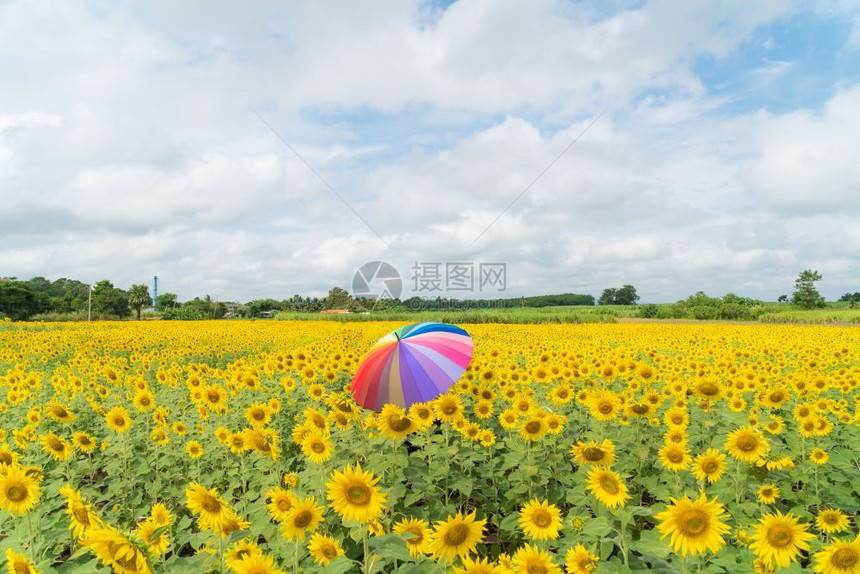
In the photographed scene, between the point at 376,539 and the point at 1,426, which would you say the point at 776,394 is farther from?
the point at 1,426

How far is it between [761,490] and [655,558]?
6.72ft

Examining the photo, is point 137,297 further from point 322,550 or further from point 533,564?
point 533,564

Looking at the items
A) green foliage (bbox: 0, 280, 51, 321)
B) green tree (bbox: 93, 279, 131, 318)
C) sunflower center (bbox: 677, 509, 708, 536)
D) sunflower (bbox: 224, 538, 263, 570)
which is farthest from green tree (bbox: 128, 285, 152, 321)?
sunflower center (bbox: 677, 509, 708, 536)

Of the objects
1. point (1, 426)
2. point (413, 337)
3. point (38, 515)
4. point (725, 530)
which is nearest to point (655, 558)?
point (725, 530)

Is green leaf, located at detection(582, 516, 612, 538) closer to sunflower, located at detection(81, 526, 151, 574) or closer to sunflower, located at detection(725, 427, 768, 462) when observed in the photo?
sunflower, located at detection(725, 427, 768, 462)

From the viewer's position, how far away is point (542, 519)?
2.59 metres

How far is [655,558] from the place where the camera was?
2453 millimetres

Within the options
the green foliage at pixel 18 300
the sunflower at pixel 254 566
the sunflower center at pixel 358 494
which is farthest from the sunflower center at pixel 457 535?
the green foliage at pixel 18 300

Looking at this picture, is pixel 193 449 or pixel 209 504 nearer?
pixel 209 504

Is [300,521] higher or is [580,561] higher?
[300,521]

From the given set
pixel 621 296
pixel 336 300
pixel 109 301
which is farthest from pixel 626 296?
pixel 109 301

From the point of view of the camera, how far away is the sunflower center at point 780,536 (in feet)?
7.82

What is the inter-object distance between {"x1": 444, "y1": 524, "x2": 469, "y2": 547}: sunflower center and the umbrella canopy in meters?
2.43

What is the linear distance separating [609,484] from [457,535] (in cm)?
102
